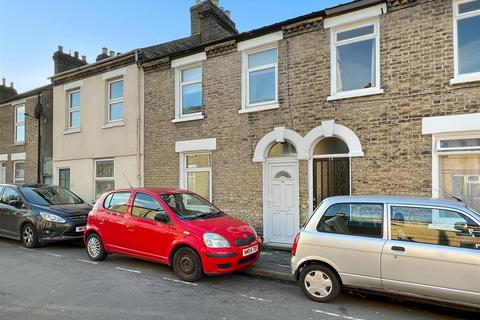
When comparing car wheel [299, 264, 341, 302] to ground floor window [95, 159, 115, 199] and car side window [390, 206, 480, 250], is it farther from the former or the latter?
ground floor window [95, 159, 115, 199]

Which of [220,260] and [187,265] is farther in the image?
[187,265]

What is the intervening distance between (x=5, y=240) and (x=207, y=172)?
6.17 m

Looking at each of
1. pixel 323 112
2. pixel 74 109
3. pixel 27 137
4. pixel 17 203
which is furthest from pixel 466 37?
pixel 27 137

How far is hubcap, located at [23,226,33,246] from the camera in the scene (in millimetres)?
9685

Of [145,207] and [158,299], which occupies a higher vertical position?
[145,207]

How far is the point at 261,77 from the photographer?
10.4m

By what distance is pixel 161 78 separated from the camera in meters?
12.3

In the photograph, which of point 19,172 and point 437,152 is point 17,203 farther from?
point 437,152

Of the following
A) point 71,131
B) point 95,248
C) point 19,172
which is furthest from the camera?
point 19,172

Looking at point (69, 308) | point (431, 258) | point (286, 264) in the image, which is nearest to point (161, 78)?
point (286, 264)

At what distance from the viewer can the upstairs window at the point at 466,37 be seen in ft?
24.6

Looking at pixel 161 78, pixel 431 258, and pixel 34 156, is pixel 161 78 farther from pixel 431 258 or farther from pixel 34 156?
pixel 431 258

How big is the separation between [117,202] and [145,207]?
0.89 m

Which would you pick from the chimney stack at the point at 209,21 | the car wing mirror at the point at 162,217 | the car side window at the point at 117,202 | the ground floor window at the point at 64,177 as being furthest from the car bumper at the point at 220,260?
the ground floor window at the point at 64,177
